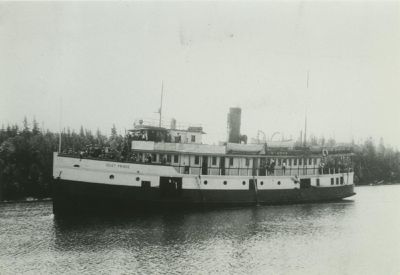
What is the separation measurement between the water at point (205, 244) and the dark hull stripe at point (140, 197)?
1.11 meters

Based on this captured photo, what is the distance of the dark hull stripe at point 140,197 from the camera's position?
24.6m

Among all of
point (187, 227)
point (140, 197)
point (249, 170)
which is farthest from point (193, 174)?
point (187, 227)

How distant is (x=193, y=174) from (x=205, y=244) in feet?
31.9

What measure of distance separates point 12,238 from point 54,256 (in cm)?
471

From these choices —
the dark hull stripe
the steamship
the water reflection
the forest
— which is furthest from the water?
the forest

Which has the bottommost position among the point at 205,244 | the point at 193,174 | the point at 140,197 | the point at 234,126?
the point at 205,244

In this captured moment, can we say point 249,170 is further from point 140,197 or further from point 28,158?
point 28,158

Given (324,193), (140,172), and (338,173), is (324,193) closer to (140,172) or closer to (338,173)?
(338,173)

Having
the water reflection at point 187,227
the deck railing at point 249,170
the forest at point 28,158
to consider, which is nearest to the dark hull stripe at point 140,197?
the water reflection at point 187,227

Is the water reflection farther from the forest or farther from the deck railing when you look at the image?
the forest

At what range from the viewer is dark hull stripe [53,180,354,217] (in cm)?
2458

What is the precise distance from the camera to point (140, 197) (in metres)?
26.1

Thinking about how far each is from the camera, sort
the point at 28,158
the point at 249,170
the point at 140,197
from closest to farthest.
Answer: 1. the point at 140,197
2. the point at 249,170
3. the point at 28,158

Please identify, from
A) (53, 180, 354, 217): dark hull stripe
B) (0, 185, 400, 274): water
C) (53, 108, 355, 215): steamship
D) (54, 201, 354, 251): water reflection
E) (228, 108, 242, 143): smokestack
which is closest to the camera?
(0, 185, 400, 274): water
